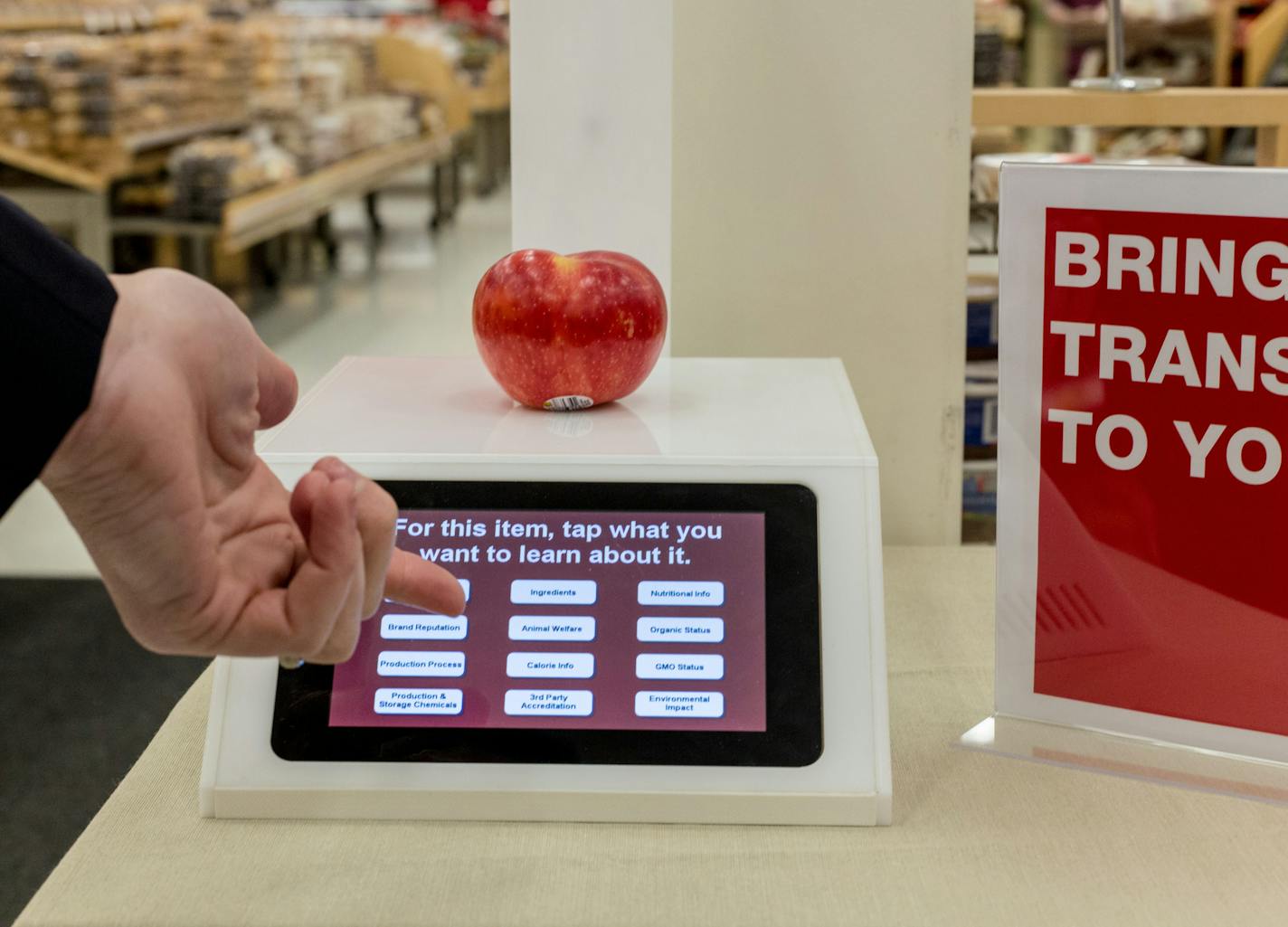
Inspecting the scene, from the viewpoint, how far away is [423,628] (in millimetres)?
944

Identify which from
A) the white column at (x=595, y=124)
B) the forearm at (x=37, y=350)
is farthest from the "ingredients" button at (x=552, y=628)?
the white column at (x=595, y=124)

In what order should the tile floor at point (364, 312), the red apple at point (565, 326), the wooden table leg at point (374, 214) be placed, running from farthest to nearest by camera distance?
the wooden table leg at point (374, 214) < the tile floor at point (364, 312) < the red apple at point (565, 326)

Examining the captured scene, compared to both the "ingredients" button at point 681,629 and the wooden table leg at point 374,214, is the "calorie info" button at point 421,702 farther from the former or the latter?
the wooden table leg at point 374,214

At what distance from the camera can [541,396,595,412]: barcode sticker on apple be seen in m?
1.10

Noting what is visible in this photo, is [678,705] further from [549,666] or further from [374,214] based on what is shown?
[374,214]

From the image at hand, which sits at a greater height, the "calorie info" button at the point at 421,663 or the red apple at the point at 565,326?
the red apple at the point at 565,326

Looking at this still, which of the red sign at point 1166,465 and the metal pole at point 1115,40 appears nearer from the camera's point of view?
the red sign at point 1166,465

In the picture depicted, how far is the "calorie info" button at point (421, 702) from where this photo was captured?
36.5 inches

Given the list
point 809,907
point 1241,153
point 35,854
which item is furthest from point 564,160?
point 1241,153

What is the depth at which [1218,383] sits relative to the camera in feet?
3.00

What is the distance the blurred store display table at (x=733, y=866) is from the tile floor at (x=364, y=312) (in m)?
2.58

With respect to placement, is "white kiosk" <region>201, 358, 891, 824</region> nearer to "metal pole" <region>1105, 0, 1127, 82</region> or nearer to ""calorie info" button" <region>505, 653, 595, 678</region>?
""calorie info" button" <region>505, 653, 595, 678</region>

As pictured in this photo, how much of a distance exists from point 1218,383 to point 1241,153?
5.45 meters

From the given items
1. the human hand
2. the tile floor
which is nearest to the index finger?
the human hand
